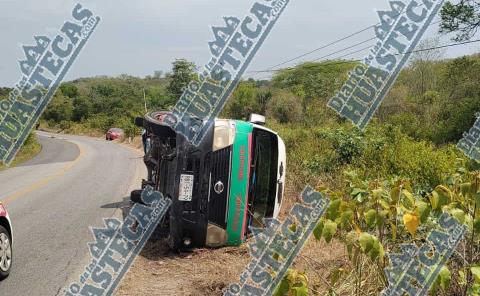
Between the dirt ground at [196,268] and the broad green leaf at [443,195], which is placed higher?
the broad green leaf at [443,195]

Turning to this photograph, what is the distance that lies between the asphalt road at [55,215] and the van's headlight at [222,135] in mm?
2614

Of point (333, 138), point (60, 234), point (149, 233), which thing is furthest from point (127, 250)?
point (333, 138)

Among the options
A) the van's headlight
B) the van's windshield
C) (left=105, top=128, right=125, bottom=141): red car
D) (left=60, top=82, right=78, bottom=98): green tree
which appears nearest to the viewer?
the van's headlight

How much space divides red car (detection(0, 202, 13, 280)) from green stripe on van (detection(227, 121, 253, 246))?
3024 millimetres

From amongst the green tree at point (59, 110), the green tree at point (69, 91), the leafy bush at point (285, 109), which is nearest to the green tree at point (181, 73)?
the leafy bush at point (285, 109)

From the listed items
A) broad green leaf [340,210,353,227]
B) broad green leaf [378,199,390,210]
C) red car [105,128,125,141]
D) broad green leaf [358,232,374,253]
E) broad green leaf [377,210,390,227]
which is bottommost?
red car [105,128,125,141]

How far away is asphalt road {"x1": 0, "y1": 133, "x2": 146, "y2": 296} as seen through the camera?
6066 millimetres

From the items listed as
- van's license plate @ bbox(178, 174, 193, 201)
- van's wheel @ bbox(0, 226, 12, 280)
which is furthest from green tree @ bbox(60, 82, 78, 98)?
van's license plate @ bbox(178, 174, 193, 201)

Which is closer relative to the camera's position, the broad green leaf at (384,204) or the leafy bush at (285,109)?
the broad green leaf at (384,204)

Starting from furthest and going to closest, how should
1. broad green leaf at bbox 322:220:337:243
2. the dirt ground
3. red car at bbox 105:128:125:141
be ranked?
1. red car at bbox 105:128:125:141
2. the dirt ground
3. broad green leaf at bbox 322:220:337:243

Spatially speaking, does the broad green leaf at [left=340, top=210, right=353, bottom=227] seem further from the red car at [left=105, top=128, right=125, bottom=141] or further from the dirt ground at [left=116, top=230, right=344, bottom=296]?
the red car at [left=105, top=128, right=125, bottom=141]

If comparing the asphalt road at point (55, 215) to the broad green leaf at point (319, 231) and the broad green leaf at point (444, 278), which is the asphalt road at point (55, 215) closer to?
the broad green leaf at point (319, 231)

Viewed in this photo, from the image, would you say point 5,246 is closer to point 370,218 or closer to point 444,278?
point 370,218

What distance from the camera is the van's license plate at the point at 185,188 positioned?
645 cm
